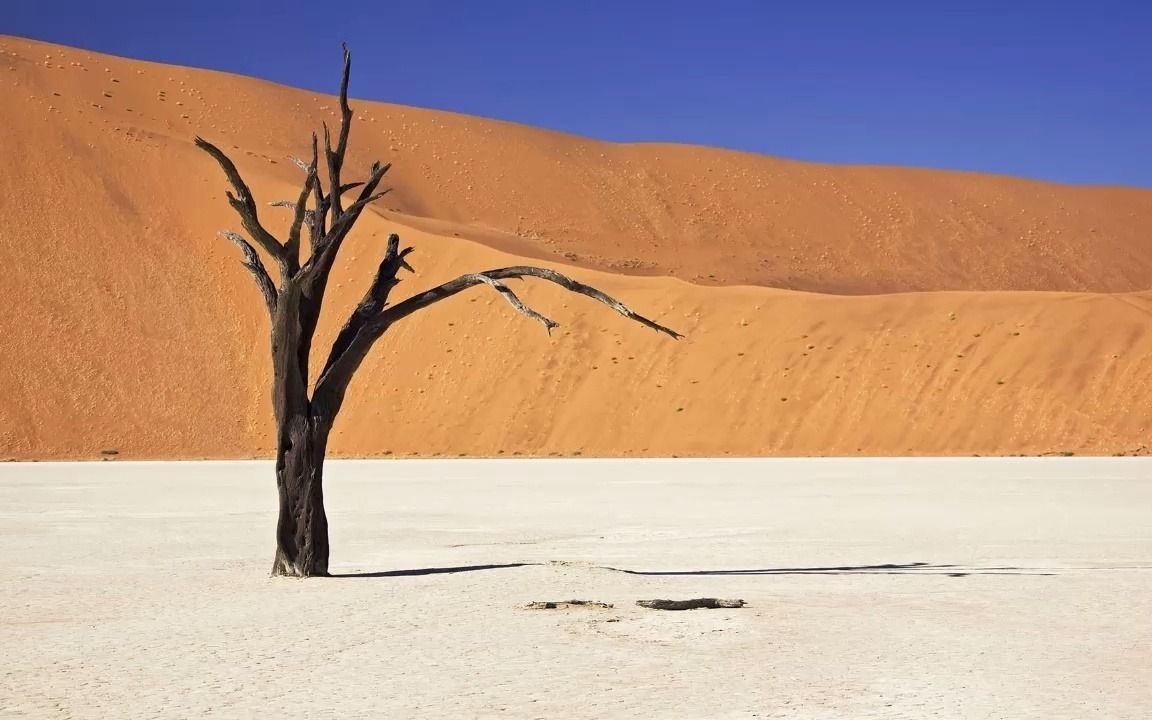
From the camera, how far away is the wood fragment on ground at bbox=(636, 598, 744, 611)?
1205 cm

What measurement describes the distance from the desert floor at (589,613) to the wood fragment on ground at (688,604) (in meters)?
0.19

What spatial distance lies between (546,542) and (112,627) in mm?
8158

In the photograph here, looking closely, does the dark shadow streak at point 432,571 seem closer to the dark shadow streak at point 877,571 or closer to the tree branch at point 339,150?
the dark shadow streak at point 877,571

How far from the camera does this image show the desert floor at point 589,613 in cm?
840

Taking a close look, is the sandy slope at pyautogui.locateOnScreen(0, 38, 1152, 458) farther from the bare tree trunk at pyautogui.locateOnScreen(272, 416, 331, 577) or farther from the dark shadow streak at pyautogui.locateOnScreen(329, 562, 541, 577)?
the bare tree trunk at pyautogui.locateOnScreen(272, 416, 331, 577)

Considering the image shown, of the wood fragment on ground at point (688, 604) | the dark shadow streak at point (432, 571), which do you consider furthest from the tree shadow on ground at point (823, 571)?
the wood fragment on ground at point (688, 604)

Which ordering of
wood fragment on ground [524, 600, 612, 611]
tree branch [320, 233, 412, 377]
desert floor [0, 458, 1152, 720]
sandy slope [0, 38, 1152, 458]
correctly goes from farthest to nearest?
sandy slope [0, 38, 1152, 458] < tree branch [320, 233, 412, 377] < wood fragment on ground [524, 600, 612, 611] < desert floor [0, 458, 1152, 720]

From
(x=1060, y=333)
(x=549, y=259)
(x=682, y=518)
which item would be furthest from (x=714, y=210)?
(x=682, y=518)

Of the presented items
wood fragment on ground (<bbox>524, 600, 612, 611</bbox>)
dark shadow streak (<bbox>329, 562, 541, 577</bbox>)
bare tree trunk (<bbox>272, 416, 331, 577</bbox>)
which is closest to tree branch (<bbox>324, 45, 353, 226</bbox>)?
bare tree trunk (<bbox>272, 416, 331, 577</bbox>)

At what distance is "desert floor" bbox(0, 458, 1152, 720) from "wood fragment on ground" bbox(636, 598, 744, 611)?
0.61 ft

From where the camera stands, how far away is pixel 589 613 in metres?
11.8

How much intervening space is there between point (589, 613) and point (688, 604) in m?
0.92

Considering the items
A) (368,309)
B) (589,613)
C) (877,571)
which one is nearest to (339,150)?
(368,309)

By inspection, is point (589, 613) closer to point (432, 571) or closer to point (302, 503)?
point (432, 571)
